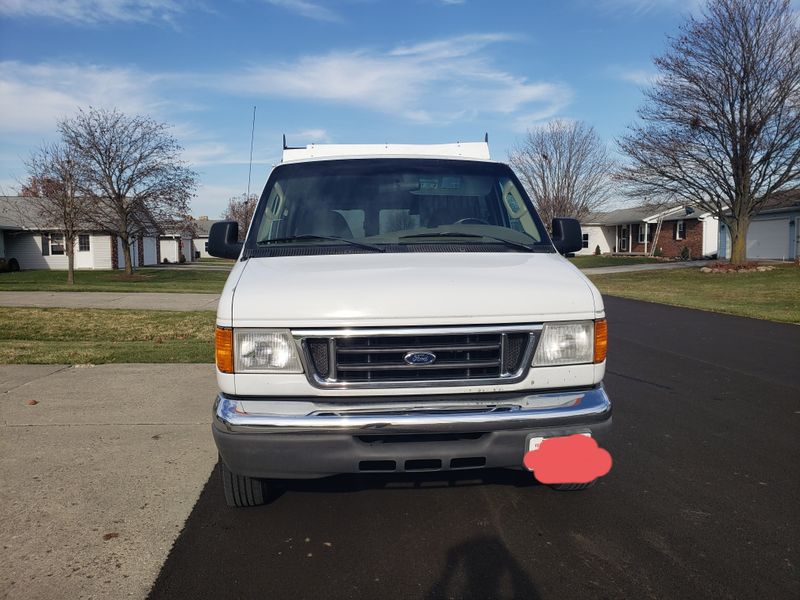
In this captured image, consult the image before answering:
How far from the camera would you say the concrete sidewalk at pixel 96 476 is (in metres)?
3.13

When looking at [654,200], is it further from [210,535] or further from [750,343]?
[210,535]

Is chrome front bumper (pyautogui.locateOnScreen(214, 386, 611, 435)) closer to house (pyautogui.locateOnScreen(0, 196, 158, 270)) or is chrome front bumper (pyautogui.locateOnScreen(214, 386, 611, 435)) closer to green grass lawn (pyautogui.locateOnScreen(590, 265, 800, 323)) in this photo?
green grass lawn (pyautogui.locateOnScreen(590, 265, 800, 323))

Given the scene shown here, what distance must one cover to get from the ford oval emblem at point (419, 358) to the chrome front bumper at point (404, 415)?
0.18 meters

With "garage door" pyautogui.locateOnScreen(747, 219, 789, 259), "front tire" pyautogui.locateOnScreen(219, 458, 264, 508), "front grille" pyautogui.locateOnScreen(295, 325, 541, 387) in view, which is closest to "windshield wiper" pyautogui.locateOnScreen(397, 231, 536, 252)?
"front grille" pyautogui.locateOnScreen(295, 325, 541, 387)

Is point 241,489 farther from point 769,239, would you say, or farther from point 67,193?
point 769,239

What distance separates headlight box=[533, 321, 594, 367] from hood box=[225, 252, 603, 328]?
2.2 inches

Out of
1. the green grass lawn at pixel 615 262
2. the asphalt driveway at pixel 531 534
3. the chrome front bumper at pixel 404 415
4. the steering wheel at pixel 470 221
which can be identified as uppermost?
the steering wheel at pixel 470 221

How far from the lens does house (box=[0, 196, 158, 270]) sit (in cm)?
3772

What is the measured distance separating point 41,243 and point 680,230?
4279 centimetres

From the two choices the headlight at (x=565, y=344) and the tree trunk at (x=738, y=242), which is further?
the tree trunk at (x=738, y=242)

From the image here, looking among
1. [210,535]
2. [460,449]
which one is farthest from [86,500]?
[460,449]

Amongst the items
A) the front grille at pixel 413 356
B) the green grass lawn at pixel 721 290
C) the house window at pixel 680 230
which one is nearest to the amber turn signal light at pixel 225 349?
the front grille at pixel 413 356

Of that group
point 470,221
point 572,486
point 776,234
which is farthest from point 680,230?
point 572,486

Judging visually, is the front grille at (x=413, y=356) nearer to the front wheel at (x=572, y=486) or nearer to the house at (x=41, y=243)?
the front wheel at (x=572, y=486)
